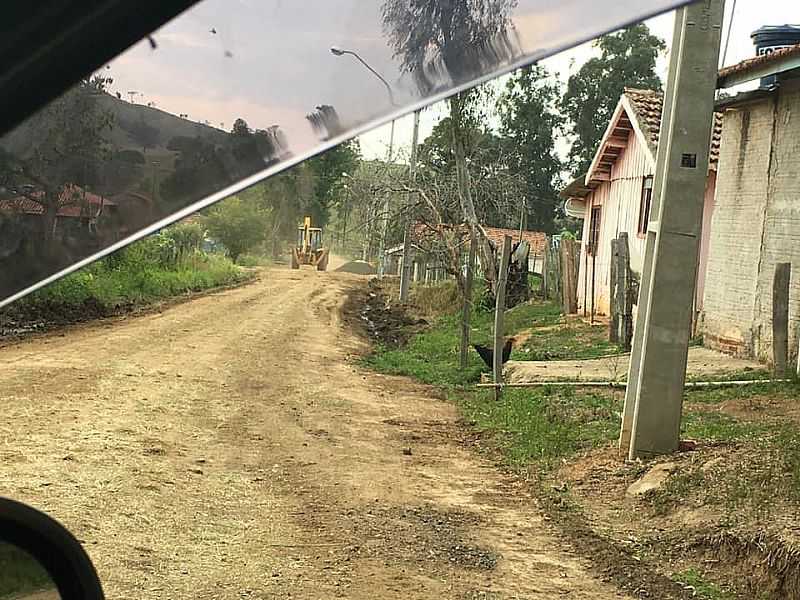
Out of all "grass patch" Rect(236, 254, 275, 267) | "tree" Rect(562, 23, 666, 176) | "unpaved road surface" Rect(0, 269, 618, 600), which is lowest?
"unpaved road surface" Rect(0, 269, 618, 600)

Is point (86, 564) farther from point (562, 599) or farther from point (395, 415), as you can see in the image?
point (395, 415)

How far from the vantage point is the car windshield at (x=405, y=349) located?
1.48 metres

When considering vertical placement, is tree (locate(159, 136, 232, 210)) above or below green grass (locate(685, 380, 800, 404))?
above

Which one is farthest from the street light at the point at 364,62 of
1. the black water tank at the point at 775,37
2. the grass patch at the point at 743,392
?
the black water tank at the point at 775,37

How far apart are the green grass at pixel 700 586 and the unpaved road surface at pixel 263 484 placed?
17.5 inches

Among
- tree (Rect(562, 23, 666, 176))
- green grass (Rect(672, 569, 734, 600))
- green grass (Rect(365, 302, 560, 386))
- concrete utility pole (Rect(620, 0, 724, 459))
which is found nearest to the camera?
green grass (Rect(672, 569, 734, 600))

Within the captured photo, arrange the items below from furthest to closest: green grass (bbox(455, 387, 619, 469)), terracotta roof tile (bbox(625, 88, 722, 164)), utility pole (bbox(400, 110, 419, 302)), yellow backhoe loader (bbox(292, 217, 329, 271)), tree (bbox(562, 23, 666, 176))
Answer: yellow backhoe loader (bbox(292, 217, 329, 271)) < tree (bbox(562, 23, 666, 176)) < utility pole (bbox(400, 110, 419, 302)) < terracotta roof tile (bbox(625, 88, 722, 164)) < green grass (bbox(455, 387, 619, 469))

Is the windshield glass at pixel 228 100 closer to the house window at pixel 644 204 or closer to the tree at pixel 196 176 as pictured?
the tree at pixel 196 176

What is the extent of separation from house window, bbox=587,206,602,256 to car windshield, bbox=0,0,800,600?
0.22m

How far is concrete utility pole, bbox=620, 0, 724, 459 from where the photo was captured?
7527 millimetres

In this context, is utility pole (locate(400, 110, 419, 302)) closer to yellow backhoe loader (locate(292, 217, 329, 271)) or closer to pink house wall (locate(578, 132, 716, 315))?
pink house wall (locate(578, 132, 716, 315))

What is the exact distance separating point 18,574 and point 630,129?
20.2 metres

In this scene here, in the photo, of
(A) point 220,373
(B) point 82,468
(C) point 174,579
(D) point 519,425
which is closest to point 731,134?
(D) point 519,425

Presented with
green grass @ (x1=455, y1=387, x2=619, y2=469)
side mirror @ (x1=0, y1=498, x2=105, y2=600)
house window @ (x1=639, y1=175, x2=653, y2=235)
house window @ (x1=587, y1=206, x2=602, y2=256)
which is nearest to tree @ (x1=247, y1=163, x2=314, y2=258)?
side mirror @ (x1=0, y1=498, x2=105, y2=600)
